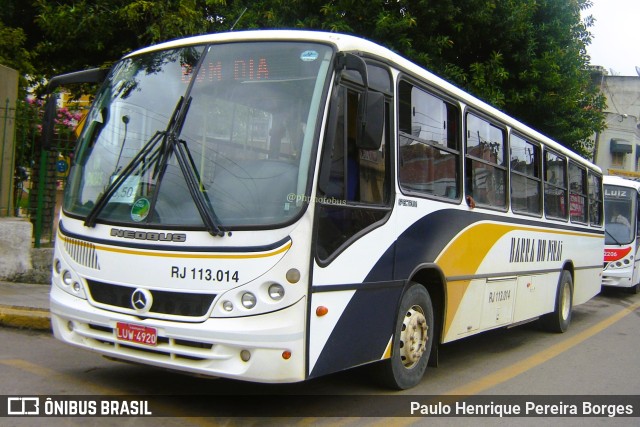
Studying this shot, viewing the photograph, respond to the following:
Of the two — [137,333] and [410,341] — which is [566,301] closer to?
[410,341]

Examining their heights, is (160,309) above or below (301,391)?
above

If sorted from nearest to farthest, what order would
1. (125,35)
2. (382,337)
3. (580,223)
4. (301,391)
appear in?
(382,337)
(301,391)
(580,223)
(125,35)

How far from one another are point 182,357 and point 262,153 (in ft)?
4.89

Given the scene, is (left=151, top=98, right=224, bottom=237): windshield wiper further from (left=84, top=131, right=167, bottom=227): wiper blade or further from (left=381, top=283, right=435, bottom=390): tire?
(left=381, top=283, right=435, bottom=390): tire

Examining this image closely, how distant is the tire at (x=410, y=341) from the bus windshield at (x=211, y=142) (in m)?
1.79

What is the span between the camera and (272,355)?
13.4ft

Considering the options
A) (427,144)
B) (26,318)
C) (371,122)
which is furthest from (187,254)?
(26,318)

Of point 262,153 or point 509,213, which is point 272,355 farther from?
point 509,213

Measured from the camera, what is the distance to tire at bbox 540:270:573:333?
9.88 meters

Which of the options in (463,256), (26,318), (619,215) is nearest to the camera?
(463,256)

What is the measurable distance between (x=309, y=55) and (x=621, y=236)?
1397 centimetres

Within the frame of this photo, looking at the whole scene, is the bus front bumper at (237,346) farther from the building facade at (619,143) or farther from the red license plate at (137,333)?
the building facade at (619,143)

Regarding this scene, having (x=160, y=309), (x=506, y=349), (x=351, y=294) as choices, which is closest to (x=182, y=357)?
(x=160, y=309)

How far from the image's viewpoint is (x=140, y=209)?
179 inches
